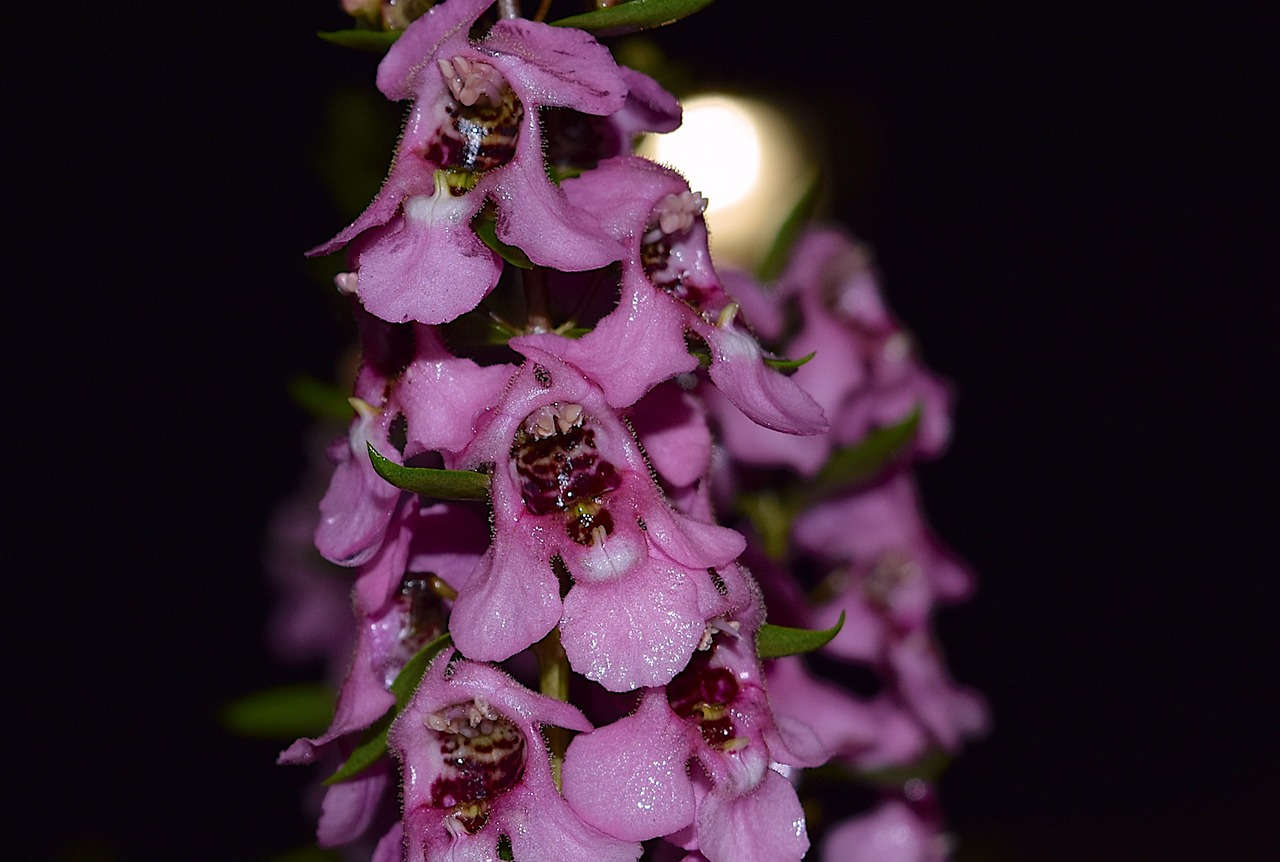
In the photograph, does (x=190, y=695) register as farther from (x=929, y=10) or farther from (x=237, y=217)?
(x=929, y=10)

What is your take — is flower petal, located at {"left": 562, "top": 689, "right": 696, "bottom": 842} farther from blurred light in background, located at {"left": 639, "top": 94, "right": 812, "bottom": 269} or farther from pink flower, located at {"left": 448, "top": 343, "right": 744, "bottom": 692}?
blurred light in background, located at {"left": 639, "top": 94, "right": 812, "bottom": 269}

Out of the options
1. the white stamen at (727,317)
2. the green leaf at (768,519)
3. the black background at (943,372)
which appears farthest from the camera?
the black background at (943,372)

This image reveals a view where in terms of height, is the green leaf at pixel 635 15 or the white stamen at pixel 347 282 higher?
the green leaf at pixel 635 15

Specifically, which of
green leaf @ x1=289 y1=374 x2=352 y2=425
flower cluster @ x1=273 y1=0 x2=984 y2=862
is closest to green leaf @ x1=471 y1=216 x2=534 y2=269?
flower cluster @ x1=273 y1=0 x2=984 y2=862

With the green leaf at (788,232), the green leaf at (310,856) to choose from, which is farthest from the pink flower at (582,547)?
the green leaf at (310,856)

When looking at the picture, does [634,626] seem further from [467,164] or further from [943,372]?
[943,372]

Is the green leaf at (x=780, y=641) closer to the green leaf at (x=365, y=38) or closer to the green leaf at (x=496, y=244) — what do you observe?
the green leaf at (x=496, y=244)

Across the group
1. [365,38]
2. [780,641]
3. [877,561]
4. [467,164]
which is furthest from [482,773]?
[877,561]
